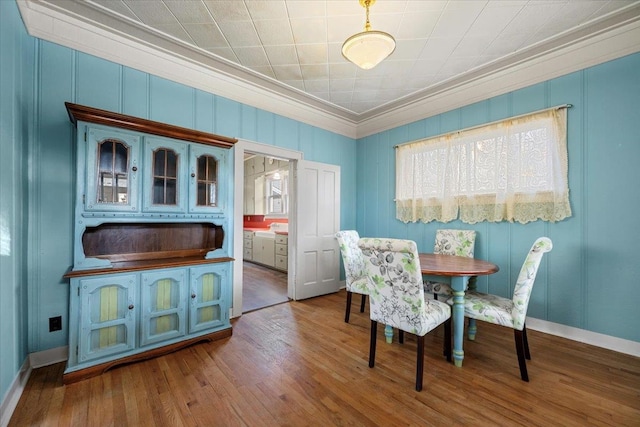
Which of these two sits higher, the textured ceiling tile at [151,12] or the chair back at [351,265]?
the textured ceiling tile at [151,12]

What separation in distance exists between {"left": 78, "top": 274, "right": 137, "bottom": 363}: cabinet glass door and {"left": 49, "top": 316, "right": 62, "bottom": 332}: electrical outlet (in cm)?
50

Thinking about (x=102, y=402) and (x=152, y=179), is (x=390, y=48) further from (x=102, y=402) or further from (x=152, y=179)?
(x=102, y=402)

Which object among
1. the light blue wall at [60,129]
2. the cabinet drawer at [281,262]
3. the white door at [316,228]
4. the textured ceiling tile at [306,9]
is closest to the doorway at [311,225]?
the white door at [316,228]

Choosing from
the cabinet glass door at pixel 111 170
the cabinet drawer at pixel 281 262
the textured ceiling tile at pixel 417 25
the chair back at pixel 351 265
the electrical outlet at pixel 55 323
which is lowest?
the cabinet drawer at pixel 281 262

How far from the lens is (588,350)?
2.36 meters

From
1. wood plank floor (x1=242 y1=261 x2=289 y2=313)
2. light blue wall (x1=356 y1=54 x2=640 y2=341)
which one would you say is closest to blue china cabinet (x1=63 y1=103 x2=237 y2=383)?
wood plank floor (x1=242 y1=261 x2=289 y2=313)

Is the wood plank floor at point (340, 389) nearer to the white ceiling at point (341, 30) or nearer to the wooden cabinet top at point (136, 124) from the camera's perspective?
the wooden cabinet top at point (136, 124)

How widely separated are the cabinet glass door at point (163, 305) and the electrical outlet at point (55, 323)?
703 millimetres

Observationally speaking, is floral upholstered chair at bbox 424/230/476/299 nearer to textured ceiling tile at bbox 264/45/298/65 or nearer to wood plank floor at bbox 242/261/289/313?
wood plank floor at bbox 242/261/289/313

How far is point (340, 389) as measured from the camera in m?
1.83

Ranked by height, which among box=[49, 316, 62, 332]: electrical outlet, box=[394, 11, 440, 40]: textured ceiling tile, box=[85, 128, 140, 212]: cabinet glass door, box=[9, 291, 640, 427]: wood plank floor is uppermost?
box=[394, 11, 440, 40]: textured ceiling tile

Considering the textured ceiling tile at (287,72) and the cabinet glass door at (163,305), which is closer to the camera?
the cabinet glass door at (163,305)

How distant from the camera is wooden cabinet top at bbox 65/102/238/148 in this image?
6.34 ft

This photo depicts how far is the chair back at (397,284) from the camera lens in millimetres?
1809
